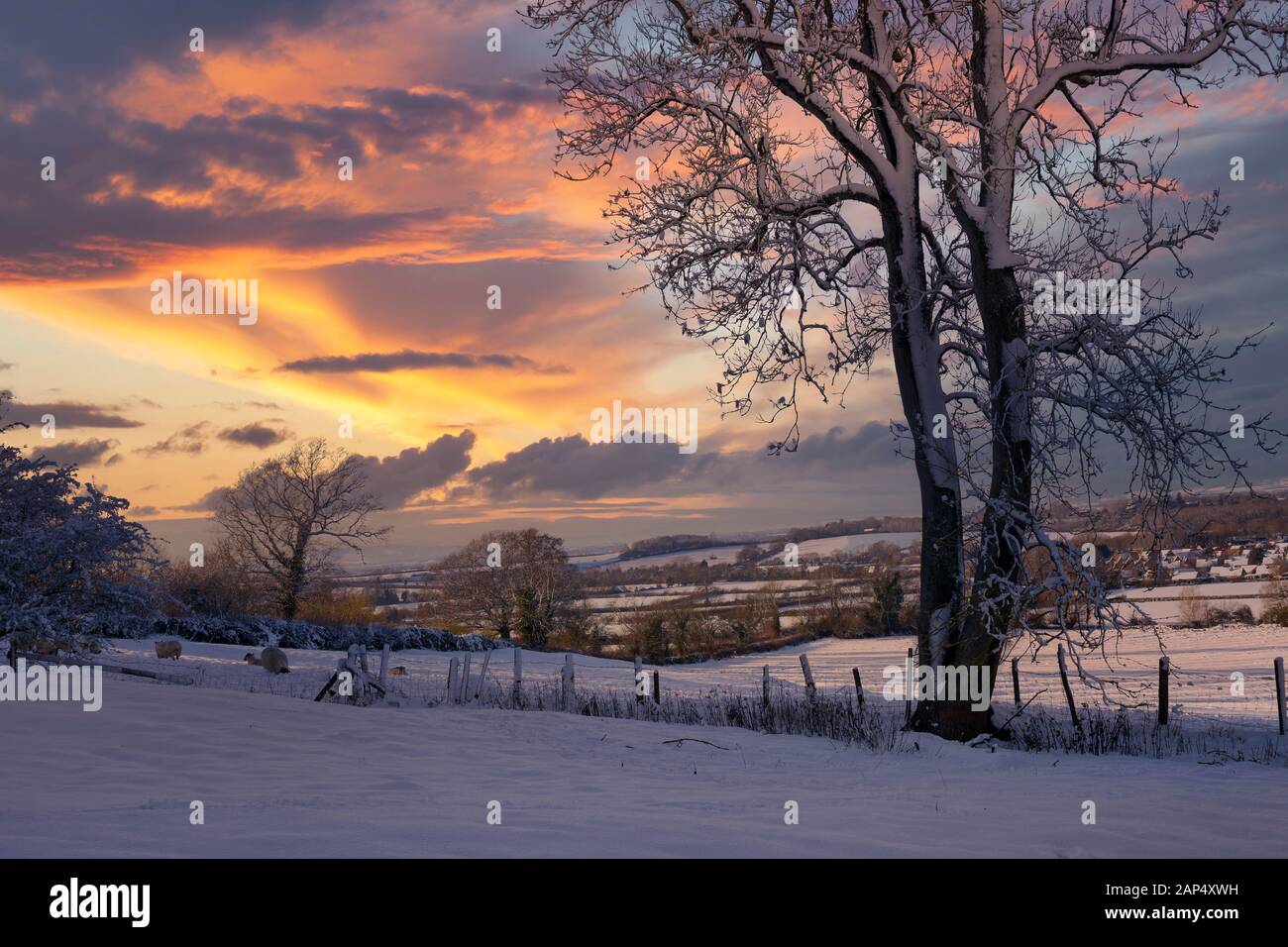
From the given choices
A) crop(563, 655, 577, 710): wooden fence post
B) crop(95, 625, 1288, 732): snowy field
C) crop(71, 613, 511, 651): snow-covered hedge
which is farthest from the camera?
crop(71, 613, 511, 651): snow-covered hedge

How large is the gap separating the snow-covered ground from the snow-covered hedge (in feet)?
59.2

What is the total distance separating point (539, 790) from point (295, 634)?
28539 millimetres

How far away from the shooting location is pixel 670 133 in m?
16.8

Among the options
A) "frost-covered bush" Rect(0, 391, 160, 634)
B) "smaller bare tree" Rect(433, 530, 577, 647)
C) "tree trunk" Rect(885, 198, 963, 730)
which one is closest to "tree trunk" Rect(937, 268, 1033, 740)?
"tree trunk" Rect(885, 198, 963, 730)

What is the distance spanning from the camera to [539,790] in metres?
8.98

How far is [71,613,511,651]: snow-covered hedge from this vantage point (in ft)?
109

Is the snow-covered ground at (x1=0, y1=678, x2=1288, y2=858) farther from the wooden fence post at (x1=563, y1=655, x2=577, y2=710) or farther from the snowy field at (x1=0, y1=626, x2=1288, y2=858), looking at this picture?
the wooden fence post at (x1=563, y1=655, x2=577, y2=710)

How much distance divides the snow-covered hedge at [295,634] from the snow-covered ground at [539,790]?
1804 centimetres

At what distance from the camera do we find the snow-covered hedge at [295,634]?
3338 centimetres

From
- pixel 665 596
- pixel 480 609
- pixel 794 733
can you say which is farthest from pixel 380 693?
pixel 665 596

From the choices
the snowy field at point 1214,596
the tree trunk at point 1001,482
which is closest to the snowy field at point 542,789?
the tree trunk at point 1001,482

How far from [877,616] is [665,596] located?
24.6 m

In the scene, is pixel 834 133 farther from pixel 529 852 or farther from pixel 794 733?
pixel 529 852

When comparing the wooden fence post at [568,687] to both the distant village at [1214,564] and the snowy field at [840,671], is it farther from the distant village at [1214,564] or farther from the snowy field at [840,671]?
the distant village at [1214,564]
